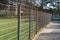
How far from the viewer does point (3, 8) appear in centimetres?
598

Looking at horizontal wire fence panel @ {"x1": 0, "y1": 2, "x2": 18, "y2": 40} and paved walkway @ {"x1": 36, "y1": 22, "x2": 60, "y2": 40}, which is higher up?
horizontal wire fence panel @ {"x1": 0, "y1": 2, "x2": 18, "y2": 40}

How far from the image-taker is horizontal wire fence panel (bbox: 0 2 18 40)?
6046 millimetres

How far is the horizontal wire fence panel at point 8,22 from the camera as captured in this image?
19.8 feet

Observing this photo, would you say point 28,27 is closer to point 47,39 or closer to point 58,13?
point 47,39

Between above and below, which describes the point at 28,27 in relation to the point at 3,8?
below

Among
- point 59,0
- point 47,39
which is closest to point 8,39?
point 47,39

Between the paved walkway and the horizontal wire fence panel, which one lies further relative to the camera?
the paved walkway

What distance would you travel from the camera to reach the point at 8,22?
7273 mm

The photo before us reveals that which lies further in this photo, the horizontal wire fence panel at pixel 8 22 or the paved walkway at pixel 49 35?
the paved walkway at pixel 49 35

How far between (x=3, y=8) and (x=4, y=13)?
6.1 inches

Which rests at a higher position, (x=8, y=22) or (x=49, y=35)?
(x=8, y=22)

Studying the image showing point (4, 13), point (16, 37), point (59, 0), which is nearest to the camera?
point (4, 13)

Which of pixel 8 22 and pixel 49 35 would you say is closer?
pixel 8 22

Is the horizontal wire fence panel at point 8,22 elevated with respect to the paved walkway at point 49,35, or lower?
elevated
